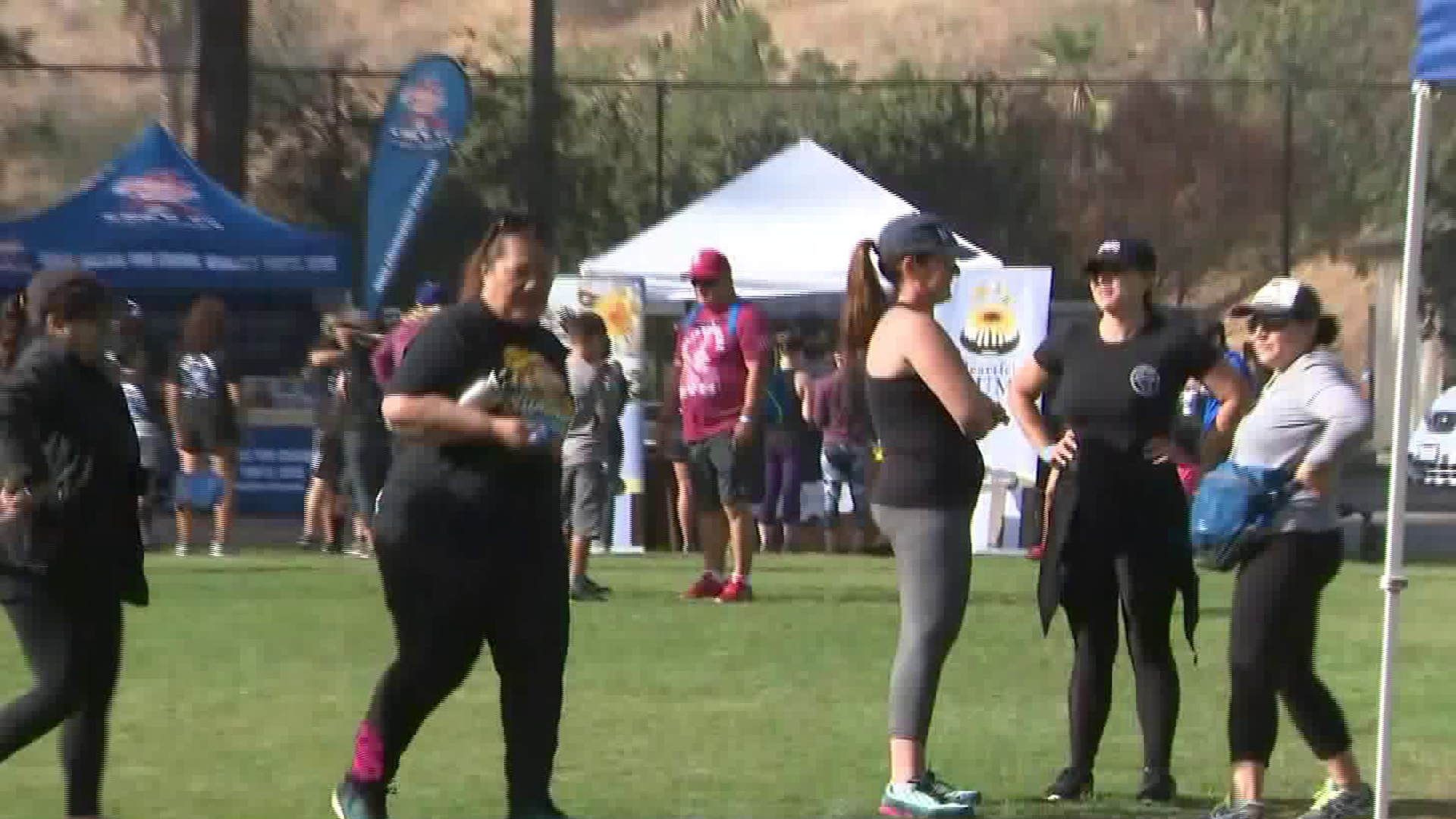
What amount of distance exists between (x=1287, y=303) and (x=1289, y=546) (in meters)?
0.73

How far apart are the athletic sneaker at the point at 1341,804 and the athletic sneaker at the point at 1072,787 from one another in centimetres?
73

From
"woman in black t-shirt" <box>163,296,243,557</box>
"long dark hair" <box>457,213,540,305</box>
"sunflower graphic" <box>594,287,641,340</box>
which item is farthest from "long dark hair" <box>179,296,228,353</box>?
"long dark hair" <box>457,213,540,305</box>

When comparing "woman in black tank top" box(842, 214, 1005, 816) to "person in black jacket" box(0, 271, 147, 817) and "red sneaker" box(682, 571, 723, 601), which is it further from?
"red sneaker" box(682, 571, 723, 601)

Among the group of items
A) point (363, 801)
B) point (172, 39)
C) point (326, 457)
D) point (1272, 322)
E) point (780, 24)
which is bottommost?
point (363, 801)

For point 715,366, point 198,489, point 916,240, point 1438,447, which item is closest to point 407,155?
point 198,489

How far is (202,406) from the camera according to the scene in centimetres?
1831

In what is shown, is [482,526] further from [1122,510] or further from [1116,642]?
[1116,642]

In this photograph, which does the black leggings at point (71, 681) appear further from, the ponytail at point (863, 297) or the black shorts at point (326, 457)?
the black shorts at point (326, 457)

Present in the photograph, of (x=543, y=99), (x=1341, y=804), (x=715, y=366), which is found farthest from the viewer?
(x=543, y=99)

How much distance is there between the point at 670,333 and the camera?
38.2 meters

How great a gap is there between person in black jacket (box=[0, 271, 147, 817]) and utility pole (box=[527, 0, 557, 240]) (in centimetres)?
2125

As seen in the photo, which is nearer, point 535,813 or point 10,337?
point 535,813

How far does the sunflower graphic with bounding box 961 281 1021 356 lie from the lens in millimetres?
19641

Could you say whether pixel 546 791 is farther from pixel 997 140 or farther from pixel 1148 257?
pixel 997 140
